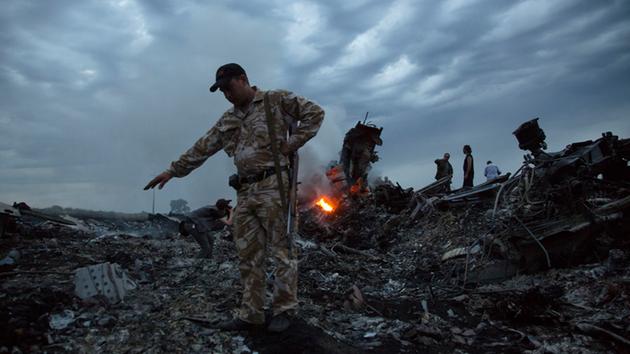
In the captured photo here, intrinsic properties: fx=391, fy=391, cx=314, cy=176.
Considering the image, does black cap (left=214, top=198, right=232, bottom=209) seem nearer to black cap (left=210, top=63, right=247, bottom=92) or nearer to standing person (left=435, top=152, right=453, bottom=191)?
black cap (left=210, top=63, right=247, bottom=92)

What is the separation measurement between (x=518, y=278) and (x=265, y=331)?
426 cm

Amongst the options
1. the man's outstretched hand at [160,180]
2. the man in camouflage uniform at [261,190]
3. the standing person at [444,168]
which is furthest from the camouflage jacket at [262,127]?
the standing person at [444,168]

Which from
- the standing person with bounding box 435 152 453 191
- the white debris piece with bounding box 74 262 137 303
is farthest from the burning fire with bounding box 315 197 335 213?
the white debris piece with bounding box 74 262 137 303

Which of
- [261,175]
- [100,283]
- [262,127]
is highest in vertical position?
[262,127]

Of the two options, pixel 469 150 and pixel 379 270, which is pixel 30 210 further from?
pixel 469 150

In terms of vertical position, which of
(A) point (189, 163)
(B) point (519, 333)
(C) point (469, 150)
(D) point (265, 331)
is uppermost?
(C) point (469, 150)

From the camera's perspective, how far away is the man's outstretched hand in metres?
3.78

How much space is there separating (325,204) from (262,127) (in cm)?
1180

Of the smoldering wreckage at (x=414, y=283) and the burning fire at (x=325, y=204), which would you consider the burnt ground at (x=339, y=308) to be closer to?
the smoldering wreckage at (x=414, y=283)

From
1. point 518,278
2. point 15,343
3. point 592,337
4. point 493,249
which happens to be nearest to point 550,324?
point 592,337

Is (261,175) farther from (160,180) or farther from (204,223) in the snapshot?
(204,223)

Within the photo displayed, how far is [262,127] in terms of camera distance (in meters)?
3.54

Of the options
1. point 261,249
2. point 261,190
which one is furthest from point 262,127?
point 261,249

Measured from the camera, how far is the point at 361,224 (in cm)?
1248
